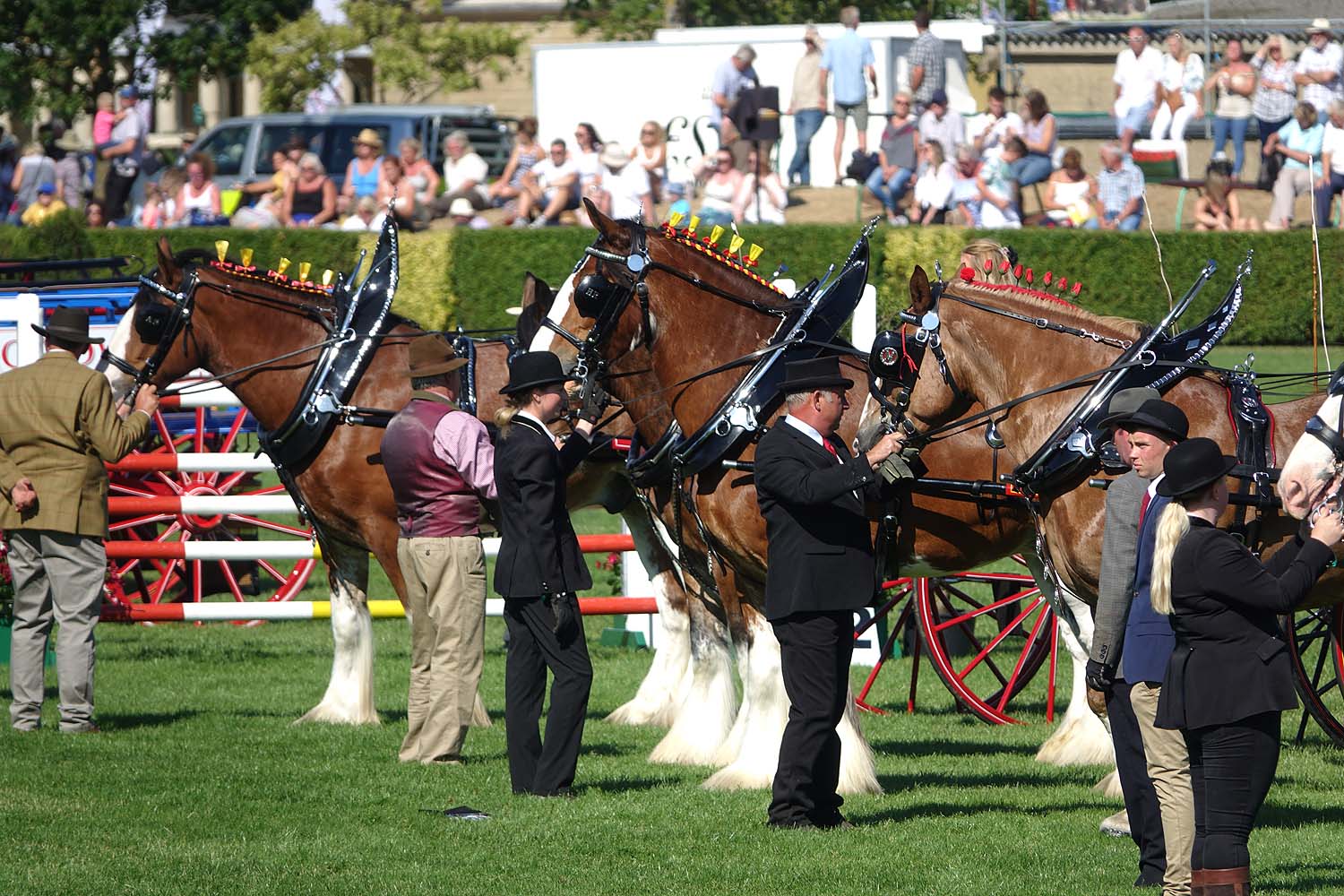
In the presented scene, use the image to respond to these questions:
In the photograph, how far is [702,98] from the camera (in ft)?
89.0

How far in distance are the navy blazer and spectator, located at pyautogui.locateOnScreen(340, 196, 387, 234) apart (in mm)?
16838

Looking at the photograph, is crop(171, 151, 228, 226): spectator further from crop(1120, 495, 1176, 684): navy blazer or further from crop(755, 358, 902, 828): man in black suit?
crop(1120, 495, 1176, 684): navy blazer

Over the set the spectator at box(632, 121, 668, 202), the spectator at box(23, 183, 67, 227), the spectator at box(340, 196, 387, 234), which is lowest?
the spectator at box(340, 196, 387, 234)

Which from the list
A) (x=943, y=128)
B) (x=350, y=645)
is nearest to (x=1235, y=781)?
(x=350, y=645)

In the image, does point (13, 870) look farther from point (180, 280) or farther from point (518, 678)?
point (180, 280)

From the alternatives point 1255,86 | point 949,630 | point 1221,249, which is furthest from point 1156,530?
point 1255,86

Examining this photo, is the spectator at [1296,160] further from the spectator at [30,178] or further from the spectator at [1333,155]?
the spectator at [30,178]

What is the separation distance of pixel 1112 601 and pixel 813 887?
147cm

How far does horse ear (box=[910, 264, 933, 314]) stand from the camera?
291 inches

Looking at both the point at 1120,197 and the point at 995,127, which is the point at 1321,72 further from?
the point at 995,127

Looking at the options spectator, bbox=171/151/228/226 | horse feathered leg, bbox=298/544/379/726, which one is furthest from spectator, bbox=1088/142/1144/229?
horse feathered leg, bbox=298/544/379/726

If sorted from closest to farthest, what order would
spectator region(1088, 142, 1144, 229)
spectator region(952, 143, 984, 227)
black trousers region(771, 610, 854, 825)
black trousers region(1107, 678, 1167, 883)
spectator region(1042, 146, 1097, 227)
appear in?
black trousers region(1107, 678, 1167, 883)
black trousers region(771, 610, 854, 825)
spectator region(1088, 142, 1144, 229)
spectator region(1042, 146, 1097, 227)
spectator region(952, 143, 984, 227)

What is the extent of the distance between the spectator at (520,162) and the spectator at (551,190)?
0.37m

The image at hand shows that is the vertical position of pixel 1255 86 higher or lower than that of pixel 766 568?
higher
